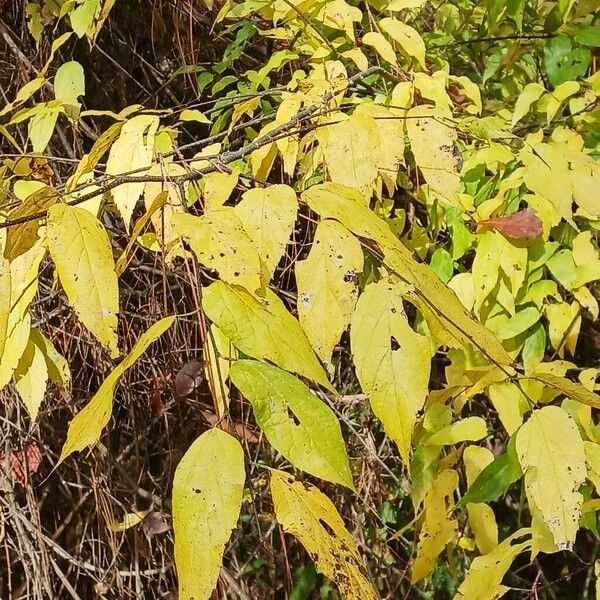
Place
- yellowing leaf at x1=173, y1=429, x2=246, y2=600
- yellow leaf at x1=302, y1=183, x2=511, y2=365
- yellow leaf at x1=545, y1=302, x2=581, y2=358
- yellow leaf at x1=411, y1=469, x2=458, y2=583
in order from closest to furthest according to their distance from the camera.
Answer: yellowing leaf at x1=173, y1=429, x2=246, y2=600 < yellow leaf at x1=302, y1=183, x2=511, y2=365 < yellow leaf at x1=411, y1=469, x2=458, y2=583 < yellow leaf at x1=545, y1=302, x2=581, y2=358

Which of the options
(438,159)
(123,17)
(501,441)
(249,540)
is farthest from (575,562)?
(123,17)

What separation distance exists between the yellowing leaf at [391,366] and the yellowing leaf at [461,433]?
1.60ft

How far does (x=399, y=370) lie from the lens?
1.69ft

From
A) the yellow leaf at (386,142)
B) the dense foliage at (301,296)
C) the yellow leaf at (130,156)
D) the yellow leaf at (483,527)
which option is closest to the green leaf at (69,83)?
the dense foliage at (301,296)

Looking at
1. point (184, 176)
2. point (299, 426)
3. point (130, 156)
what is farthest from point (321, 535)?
point (130, 156)

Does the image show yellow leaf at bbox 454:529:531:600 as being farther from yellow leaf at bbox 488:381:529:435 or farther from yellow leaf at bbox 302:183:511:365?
yellow leaf at bbox 302:183:511:365

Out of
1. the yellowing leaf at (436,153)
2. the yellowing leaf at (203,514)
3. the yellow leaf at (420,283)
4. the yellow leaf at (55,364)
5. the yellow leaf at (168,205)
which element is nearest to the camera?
the yellowing leaf at (203,514)

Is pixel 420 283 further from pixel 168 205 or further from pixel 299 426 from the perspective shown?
pixel 168 205

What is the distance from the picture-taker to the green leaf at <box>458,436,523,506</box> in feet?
2.99

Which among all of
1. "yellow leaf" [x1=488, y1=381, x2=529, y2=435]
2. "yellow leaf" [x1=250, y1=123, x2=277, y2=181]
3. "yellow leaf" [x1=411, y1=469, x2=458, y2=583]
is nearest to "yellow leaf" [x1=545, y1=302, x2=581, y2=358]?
"yellow leaf" [x1=488, y1=381, x2=529, y2=435]

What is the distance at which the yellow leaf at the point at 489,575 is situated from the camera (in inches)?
34.7

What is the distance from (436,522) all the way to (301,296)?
0.61 meters

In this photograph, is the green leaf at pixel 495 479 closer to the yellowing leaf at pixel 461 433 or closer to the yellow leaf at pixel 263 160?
the yellowing leaf at pixel 461 433

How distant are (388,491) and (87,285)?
150 centimetres
